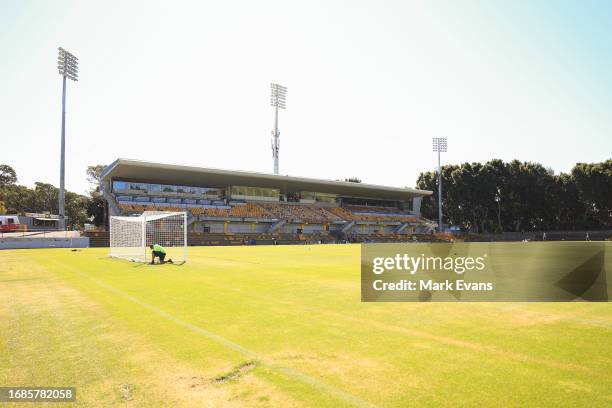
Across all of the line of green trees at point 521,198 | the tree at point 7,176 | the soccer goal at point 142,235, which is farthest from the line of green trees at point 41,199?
the line of green trees at point 521,198

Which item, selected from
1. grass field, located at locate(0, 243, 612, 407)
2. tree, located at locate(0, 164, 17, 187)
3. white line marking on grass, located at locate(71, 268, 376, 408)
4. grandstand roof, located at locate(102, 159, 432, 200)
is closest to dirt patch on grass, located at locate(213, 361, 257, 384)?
grass field, located at locate(0, 243, 612, 407)

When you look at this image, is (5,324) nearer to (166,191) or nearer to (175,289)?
(175,289)

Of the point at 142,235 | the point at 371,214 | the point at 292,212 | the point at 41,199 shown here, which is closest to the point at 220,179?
the point at 292,212

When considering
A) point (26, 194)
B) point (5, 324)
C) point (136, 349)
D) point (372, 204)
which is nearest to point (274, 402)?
point (136, 349)

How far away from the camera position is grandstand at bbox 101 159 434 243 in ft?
189

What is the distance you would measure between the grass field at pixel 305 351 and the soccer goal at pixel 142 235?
12885 millimetres

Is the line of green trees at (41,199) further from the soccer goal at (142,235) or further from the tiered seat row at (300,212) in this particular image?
the soccer goal at (142,235)

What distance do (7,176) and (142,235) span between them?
103070mm

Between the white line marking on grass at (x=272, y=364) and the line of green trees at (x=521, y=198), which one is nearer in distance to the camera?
the white line marking on grass at (x=272, y=364)

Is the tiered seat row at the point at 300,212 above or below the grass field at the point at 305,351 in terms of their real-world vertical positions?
above

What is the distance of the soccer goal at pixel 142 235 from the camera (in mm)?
22941

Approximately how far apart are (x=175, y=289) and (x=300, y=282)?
403 cm

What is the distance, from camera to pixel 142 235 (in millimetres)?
23625

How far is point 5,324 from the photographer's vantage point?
741cm
